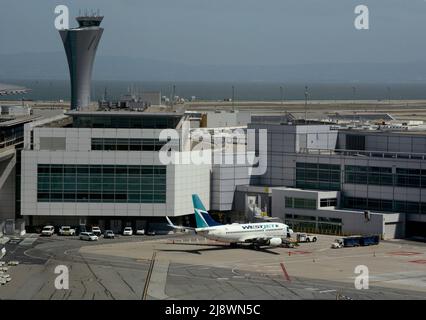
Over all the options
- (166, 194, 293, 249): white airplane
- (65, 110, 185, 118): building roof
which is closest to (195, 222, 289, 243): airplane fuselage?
(166, 194, 293, 249): white airplane

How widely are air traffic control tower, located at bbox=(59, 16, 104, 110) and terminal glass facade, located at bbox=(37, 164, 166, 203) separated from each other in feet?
207

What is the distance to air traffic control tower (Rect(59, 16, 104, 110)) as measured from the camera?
17688cm

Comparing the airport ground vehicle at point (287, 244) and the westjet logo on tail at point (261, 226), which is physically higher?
the westjet logo on tail at point (261, 226)

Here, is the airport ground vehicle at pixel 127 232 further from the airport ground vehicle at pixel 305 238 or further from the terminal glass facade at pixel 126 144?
Result: the airport ground vehicle at pixel 305 238

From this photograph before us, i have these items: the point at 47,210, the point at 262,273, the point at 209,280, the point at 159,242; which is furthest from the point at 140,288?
the point at 47,210

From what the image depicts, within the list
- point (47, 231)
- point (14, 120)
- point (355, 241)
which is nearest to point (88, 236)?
point (47, 231)

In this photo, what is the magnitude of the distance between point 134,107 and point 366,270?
147ft

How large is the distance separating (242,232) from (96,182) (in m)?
19.1

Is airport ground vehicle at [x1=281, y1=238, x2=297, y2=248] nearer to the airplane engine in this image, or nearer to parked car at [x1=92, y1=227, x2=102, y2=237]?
the airplane engine

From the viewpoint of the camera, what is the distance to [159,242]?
352 feet

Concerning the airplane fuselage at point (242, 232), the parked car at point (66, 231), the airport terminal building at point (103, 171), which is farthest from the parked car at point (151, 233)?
the airplane fuselage at point (242, 232)

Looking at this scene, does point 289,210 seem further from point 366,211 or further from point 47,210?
point 47,210

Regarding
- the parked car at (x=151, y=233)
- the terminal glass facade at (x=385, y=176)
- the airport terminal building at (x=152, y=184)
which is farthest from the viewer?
the parked car at (x=151, y=233)

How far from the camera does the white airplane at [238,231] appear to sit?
9981 centimetres
